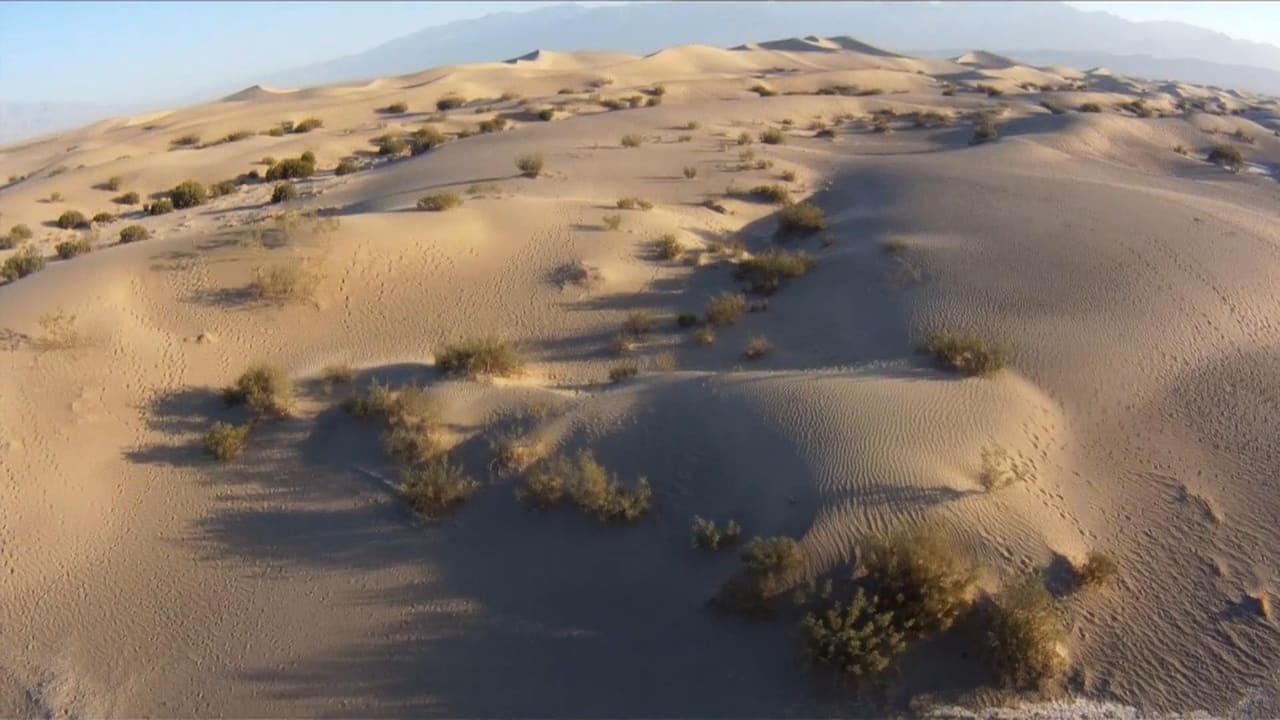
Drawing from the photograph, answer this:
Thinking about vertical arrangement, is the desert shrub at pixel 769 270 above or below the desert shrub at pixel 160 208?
below

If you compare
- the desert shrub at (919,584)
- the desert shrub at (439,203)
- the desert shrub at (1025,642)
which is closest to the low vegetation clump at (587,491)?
the desert shrub at (919,584)

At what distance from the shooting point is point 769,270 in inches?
501

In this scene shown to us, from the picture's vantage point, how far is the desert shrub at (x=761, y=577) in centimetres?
627

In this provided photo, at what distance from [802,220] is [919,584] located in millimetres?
10198

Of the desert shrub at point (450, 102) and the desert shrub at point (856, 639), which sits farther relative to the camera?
the desert shrub at point (450, 102)

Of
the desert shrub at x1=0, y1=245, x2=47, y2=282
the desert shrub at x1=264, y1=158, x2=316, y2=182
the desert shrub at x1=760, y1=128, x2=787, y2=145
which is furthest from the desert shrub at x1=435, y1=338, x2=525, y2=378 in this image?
the desert shrub at x1=760, y1=128, x2=787, y2=145

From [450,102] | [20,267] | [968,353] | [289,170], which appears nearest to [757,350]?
[968,353]

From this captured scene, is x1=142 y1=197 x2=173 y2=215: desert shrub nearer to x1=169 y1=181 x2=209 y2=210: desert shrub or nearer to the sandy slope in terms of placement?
x1=169 y1=181 x2=209 y2=210: desert shrub

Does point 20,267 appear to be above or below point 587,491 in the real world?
above

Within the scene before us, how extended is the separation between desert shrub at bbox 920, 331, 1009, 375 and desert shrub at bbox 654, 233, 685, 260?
5257mm

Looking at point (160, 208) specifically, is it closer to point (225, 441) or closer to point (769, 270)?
point (225, 441)

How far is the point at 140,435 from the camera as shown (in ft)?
28.7

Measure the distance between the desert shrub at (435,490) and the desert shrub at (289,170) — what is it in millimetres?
17165

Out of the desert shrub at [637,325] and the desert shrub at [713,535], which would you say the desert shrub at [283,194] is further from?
the desert shrub at [713,535]
